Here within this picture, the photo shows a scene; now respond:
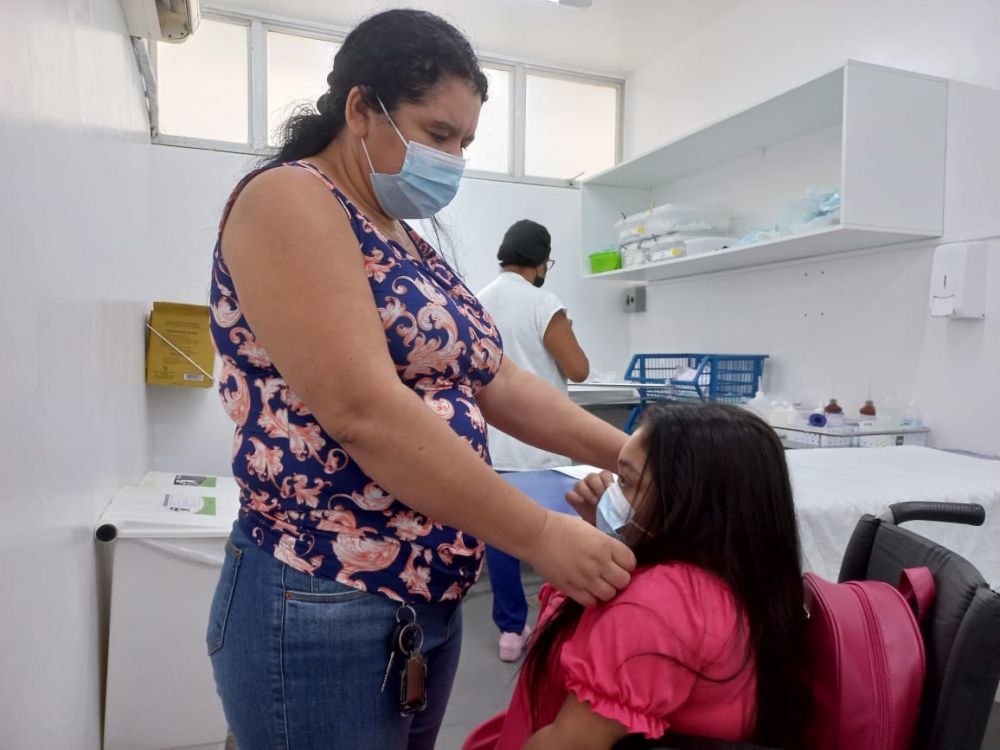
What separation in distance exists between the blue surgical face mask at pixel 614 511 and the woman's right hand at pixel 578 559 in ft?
0.71

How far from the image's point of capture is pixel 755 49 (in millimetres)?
3188

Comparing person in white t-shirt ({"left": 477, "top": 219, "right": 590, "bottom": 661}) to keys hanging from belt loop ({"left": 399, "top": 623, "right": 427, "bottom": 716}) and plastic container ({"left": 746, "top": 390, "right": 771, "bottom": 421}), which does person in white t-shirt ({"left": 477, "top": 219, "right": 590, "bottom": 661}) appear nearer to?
plastic container ({"left": 746, "top": 390, "right": 771, "bottom": 421})

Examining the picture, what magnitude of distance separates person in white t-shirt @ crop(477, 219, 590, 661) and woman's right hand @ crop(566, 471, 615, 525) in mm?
1247

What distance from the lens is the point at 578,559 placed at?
678mm

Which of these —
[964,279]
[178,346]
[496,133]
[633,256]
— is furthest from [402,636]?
[496,133]

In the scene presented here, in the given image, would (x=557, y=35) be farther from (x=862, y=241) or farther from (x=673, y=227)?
(x=862, y=241)

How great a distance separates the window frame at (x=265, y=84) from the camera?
3.44m

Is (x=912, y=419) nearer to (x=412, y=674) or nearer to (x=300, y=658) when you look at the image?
(x=412, y=674)

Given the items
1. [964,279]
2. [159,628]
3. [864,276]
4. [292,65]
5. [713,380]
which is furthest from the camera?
[292,65]

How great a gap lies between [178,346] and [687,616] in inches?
99.4

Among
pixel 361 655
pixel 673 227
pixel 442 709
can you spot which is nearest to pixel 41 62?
pixel 361 655

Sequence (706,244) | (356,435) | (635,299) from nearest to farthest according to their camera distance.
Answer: (356,435)
(706,244)
(635,299)

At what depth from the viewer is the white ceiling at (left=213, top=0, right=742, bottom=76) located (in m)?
3.32

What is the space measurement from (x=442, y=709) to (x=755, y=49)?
325cm
